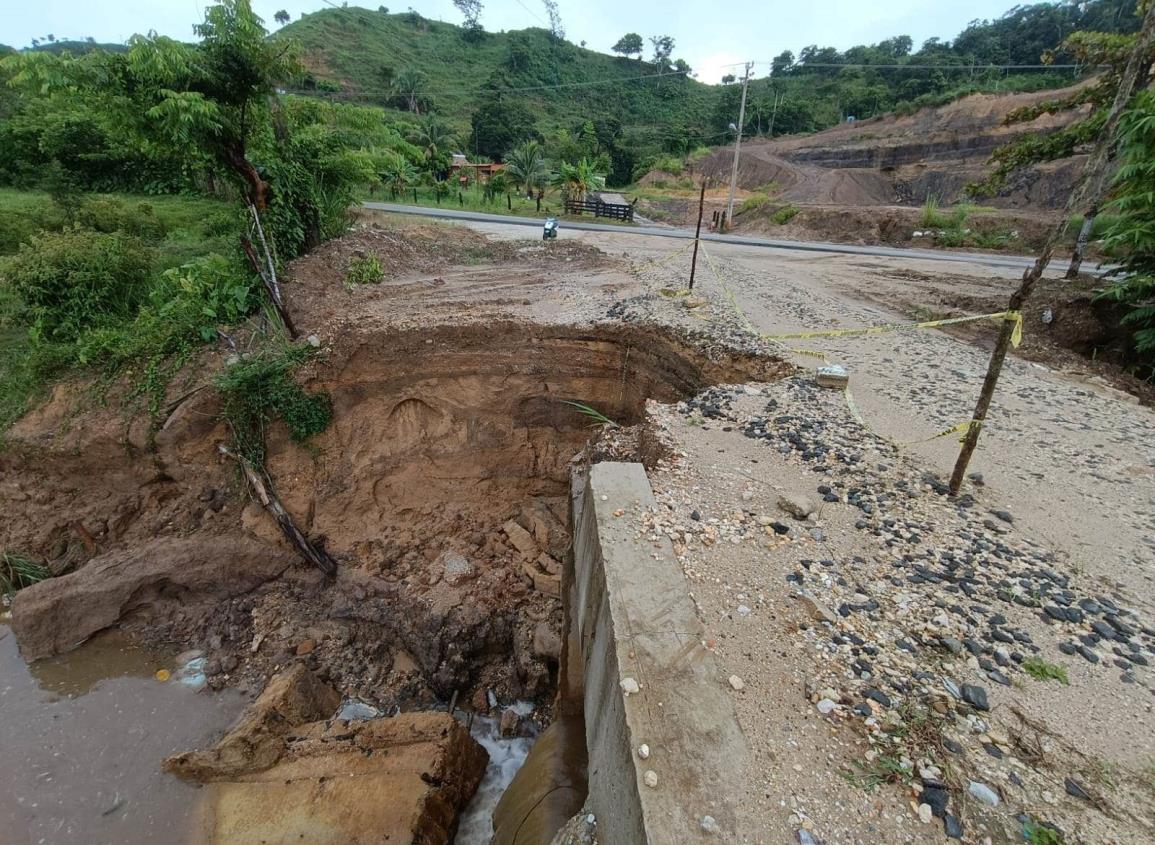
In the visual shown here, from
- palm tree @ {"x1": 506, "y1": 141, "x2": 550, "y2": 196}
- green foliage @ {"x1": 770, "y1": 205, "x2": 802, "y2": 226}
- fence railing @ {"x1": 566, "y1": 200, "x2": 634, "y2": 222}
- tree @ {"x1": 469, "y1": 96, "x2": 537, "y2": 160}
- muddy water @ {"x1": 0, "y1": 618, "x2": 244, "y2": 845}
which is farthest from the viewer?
tree @ {"x1": 469, "y1": 96, "x2": 537, "y2": 160}

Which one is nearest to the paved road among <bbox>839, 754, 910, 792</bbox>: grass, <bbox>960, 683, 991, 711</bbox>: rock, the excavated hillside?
the excavated hillside

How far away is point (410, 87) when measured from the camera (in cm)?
4803

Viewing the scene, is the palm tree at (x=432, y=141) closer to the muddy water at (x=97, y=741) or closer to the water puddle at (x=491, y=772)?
the muddy water at (x=97, y=741)

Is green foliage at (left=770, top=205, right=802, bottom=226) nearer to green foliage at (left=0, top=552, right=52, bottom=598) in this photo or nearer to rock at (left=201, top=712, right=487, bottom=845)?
rock at (left=201, top=712, right=487, bottom=845)

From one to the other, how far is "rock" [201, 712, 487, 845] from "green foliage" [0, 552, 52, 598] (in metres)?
5.23

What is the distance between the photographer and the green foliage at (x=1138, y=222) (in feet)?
23.0

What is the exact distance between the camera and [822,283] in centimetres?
1219

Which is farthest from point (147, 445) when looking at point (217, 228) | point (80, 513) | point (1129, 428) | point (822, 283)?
point (822, 283)

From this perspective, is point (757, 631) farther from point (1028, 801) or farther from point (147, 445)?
point (147, 445)

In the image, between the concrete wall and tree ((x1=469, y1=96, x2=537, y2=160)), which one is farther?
tree ((x1=469, y1=96, x2=537, y2=160))

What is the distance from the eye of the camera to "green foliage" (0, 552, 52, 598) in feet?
25.0

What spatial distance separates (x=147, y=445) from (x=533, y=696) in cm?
677

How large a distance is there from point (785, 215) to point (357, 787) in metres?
24.7

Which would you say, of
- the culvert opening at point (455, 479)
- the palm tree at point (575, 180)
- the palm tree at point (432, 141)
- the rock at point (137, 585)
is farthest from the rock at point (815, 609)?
the palm tree at point (432, 141)
